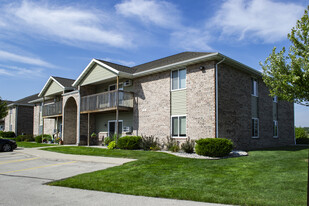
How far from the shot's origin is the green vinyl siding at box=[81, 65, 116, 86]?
2136cm

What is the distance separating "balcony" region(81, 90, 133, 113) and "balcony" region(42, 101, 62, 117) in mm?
5764

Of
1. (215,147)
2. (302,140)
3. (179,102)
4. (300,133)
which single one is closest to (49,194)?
(215,147)

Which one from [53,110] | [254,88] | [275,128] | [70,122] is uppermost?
[254,88]

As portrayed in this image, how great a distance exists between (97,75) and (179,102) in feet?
27.8

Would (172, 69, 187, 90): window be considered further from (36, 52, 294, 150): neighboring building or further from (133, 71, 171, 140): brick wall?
(133, 71, 171, 140): brick wall

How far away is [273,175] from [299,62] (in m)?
5.89

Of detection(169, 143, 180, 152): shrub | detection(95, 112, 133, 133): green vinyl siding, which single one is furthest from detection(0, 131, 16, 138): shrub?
detection(169, 143, 180, 152): shrub

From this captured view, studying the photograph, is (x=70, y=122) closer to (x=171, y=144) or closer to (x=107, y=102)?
(x=107, y=102)

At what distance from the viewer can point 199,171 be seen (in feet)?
31.1

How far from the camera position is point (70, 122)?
27.0m

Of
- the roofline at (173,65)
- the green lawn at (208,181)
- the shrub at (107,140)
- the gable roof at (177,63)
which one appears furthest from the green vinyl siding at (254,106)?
the shrub at (107,140)

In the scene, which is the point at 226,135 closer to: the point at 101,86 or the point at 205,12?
the point at 205,12

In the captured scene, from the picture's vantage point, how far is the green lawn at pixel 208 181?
20.7 feet

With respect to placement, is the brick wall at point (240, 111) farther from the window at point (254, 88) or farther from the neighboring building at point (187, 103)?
the window at point (254, 88)
